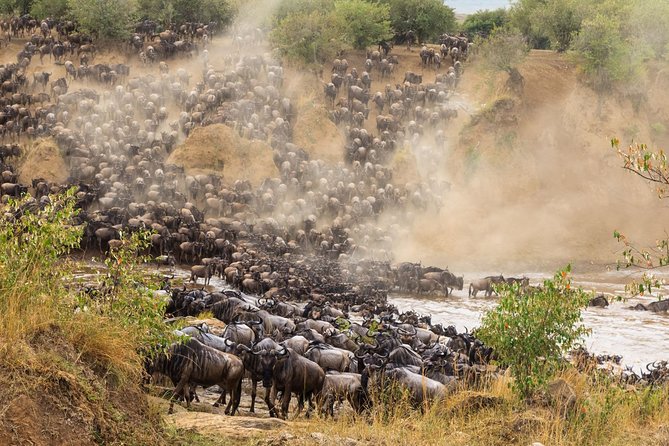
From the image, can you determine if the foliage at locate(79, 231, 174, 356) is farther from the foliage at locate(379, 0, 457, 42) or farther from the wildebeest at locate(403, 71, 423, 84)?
the foliage at locate(379, 0, 457, 42)

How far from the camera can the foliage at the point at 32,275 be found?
9.16 m

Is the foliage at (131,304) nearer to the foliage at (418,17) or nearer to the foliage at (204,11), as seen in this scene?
the foliage at (418,17)

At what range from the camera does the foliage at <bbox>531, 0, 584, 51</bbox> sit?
60031mm

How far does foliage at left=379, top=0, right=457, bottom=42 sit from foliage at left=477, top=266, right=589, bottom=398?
53660mm

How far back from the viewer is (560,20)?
200 feet

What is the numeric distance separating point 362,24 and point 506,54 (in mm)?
11224

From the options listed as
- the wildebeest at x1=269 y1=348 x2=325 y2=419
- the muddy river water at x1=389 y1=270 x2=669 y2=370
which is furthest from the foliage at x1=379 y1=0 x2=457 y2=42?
the wildebeest at x1=269 y1=348 x2=325 y2=419

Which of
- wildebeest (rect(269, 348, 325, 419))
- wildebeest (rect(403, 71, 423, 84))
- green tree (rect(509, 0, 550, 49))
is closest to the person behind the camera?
wildebeest (rect(269, 348, 325, 419))

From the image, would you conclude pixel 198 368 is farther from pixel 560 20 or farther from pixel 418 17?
pixel 418 17

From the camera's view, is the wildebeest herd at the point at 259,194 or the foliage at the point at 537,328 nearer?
the foliage at the point at 537,328

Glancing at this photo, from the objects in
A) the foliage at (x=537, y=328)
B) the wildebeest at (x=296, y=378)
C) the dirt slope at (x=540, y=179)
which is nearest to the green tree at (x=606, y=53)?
the dirt slope at (x=540, y=179)

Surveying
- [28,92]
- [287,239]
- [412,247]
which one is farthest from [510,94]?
[28,92]

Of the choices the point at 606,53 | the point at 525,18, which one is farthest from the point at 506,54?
the point at 525,18

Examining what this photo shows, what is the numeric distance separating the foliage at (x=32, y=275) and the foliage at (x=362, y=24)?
49.2m
